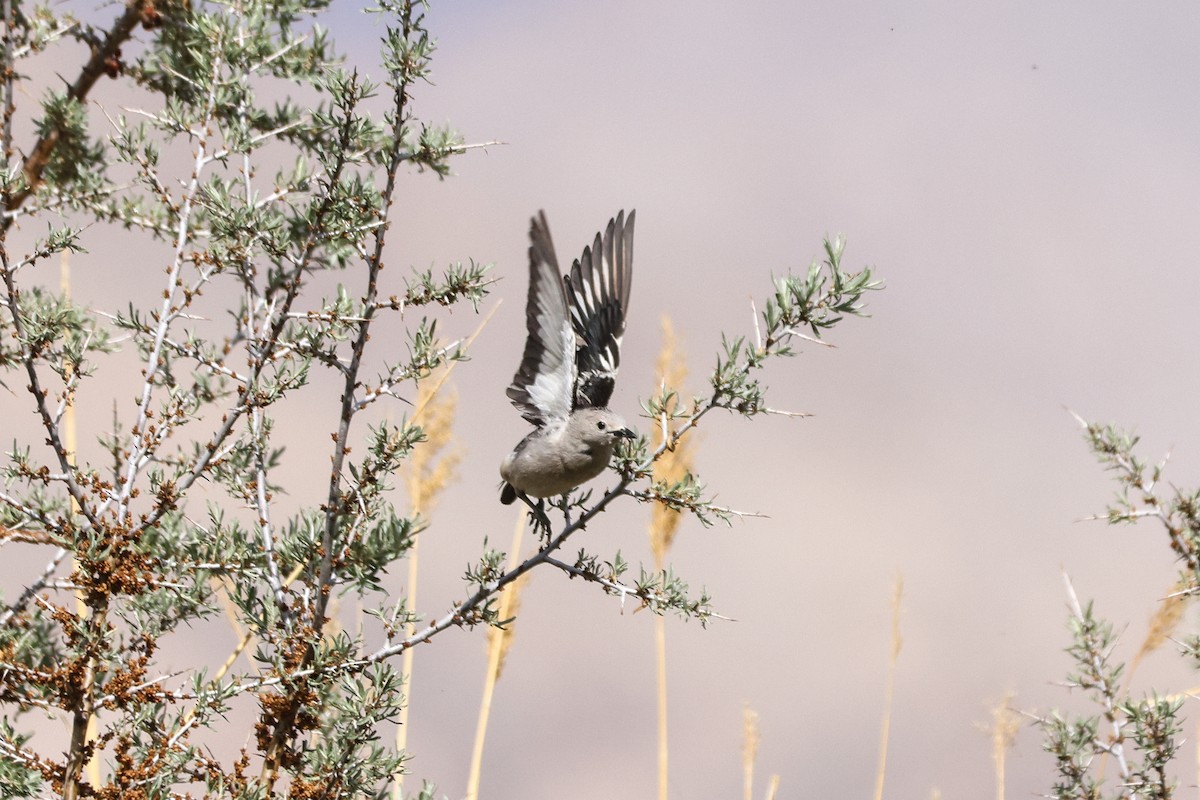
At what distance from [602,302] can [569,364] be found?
0.46m

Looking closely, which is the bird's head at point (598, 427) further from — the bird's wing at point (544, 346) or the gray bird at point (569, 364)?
the bird's wing at point (544, 346)

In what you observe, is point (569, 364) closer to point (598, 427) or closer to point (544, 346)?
point (544, 346)

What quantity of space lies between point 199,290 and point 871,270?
8.68 feet

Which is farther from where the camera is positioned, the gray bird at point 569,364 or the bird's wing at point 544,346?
the gray bird at point 569,364

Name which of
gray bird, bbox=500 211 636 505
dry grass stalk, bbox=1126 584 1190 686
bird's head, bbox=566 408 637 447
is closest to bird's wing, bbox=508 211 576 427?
gray bird, bbox=500 211 636 505

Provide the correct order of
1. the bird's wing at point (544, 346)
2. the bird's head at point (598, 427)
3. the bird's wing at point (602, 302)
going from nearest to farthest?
1. the bird's wing at point (544, 346)
2. the bird's head at point (598, 427)
3. the bird's wing at point (602, 302)

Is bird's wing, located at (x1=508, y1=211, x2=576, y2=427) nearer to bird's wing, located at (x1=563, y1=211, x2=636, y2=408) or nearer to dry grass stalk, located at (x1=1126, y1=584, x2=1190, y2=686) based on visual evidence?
bird's wing, located at (x1=563, y1=211, x2=636, y2=408)

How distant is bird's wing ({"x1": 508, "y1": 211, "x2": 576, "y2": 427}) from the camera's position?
4360 mm

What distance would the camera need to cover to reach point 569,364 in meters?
4.82

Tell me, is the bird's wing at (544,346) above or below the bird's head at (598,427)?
above

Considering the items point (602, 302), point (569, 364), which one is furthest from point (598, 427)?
point (602, 302)

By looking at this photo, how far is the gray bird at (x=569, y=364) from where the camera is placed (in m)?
4.55

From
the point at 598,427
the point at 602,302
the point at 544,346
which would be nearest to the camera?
the point at 598,427

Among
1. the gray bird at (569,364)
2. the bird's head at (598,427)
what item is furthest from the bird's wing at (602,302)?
the bird's head at (598,427)
